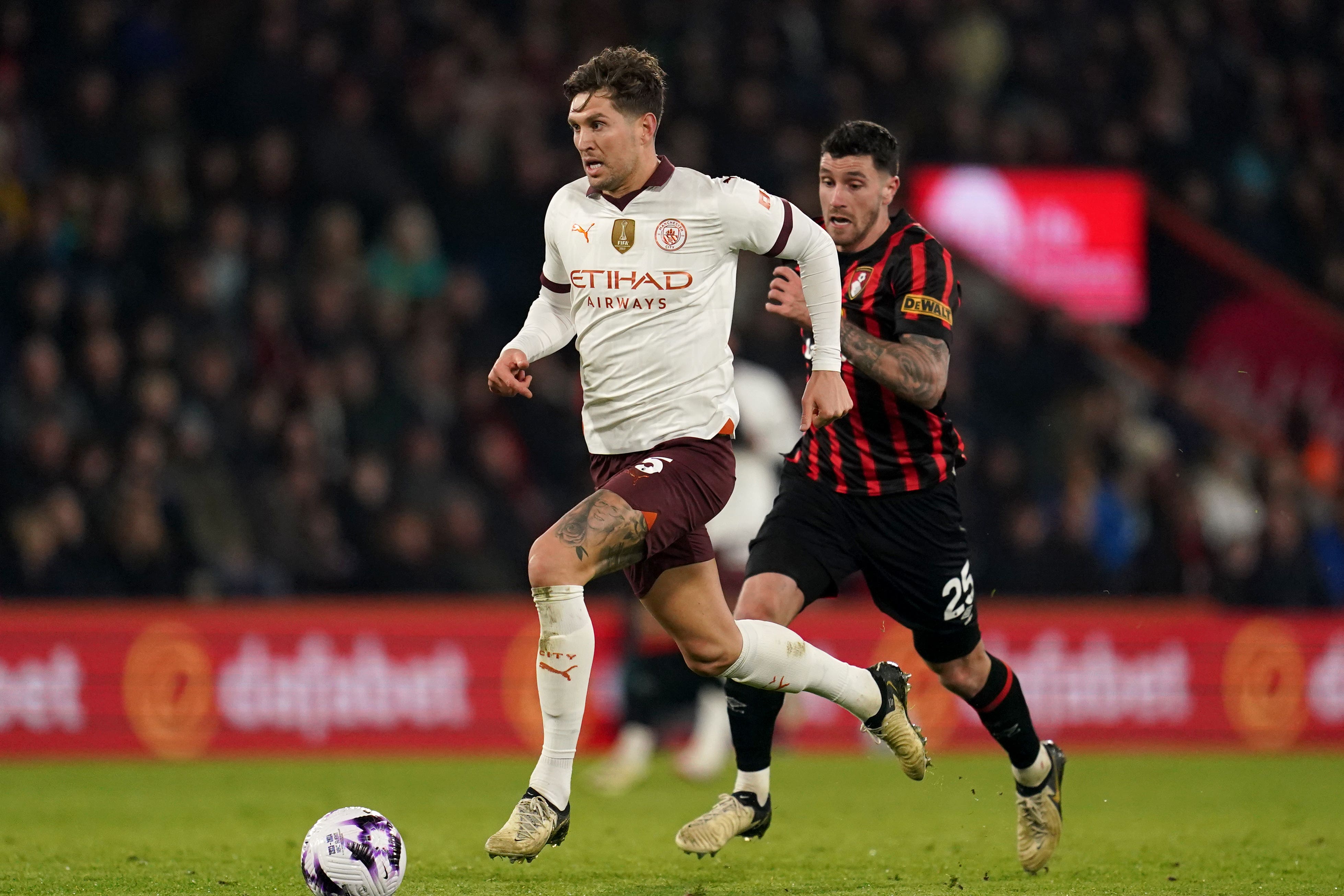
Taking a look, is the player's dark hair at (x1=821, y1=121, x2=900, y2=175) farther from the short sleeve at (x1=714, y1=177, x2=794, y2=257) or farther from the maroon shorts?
the maroon shorts

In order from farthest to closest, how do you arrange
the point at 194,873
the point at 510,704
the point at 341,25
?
the point at 341,25, the point at 510,704, the point at 194,873

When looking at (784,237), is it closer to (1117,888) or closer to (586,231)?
(586,231)

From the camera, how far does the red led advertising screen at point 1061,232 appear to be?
16406mm

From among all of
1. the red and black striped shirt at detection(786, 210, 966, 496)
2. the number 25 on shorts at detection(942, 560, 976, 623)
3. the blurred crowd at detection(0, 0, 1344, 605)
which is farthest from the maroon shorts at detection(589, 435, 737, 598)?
the blurred crowd at detection(0, 0, 1344, 605)

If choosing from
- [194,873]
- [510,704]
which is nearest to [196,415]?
[510,704]

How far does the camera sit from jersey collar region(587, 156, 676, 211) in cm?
548

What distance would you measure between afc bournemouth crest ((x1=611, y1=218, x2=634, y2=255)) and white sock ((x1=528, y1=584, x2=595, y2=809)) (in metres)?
1.07

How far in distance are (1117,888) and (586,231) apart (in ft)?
8.87

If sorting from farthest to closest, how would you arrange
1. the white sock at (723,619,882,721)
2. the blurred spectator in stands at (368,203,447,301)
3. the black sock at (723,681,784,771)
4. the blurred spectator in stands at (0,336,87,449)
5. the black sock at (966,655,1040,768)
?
1. the blurred spectator in stands at (368,203,447,301)
2. the blurred spectator in stands at (0,336,87,449)
3. the black sock at (966,655,1040,768)
4. the black sock at (723,681,784,771)
5. the white sock at (723,619,882,721)

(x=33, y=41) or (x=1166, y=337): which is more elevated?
(x=33, y=41)

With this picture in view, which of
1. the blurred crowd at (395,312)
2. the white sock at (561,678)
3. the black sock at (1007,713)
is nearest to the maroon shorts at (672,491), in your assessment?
the white sock at (561,678)

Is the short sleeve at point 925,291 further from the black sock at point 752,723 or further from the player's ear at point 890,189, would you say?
the black sock at point 752,723

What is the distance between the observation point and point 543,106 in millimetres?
14453

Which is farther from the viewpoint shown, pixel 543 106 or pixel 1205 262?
pixel 1205 262
